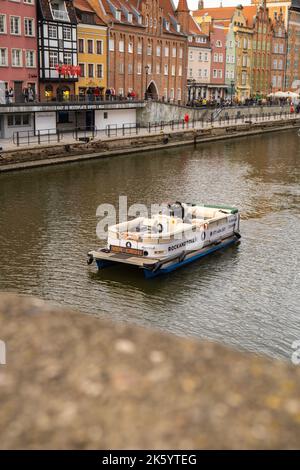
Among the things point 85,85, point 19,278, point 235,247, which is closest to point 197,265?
point 235,247

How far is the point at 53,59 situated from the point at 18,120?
1011 centimetres

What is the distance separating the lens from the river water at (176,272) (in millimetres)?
18000

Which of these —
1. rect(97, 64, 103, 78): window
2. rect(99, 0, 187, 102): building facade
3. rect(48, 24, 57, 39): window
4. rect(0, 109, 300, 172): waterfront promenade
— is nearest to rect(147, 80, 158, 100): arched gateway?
rect(99, 0, 187, 102): building facade

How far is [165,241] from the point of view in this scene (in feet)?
71.6

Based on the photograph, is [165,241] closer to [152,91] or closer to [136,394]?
[136,394]

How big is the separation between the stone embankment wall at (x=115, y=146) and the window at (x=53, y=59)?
35.9ft

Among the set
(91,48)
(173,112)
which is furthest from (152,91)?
(91,48)

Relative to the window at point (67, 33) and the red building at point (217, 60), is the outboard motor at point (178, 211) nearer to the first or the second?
the window at point (67, 33)

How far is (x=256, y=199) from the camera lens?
35.3 meters

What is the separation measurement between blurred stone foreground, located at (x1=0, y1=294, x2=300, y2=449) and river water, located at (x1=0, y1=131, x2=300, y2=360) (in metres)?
11.0

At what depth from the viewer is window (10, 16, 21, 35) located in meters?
52.5

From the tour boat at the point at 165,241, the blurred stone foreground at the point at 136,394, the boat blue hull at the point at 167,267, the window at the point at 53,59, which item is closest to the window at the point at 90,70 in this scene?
the window at the point at 53,59

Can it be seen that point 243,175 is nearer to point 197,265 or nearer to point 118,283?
point 197,265
